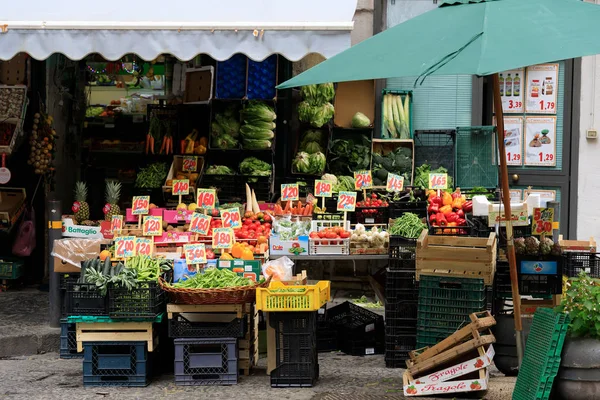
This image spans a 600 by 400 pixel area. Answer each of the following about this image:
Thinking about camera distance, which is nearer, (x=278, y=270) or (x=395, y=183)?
(x=278, y=270)

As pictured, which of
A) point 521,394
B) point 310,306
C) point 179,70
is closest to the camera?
point 521,394

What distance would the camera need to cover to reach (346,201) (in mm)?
11203

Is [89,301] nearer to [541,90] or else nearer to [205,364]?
[205,364]

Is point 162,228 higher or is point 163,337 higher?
point 162,228

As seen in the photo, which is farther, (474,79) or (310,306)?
(474,79)

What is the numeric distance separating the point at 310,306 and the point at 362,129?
488cm

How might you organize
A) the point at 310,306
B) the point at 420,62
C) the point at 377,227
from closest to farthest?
the point at 420,62 → the point at 310,306 → the point at 377,227

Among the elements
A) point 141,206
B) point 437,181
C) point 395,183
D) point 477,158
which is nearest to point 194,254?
point 141,206

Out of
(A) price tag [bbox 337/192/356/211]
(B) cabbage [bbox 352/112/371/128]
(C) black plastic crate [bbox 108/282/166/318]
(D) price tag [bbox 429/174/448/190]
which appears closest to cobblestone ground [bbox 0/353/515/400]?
(C) black plastic crate [bbox 108/282/166/318]

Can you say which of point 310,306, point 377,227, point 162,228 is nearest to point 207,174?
point 162,228

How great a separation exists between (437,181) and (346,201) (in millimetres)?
1306

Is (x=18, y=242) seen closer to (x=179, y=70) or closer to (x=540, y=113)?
(x=179, y=70)

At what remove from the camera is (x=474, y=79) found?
42.0ft

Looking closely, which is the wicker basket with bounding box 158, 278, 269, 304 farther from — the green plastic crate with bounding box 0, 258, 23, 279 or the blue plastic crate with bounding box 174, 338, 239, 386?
the green plastic crate with bounding box 0, 258, 23, 279
